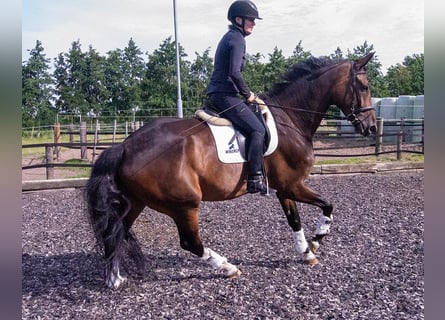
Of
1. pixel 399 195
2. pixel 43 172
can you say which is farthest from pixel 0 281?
pixel 43 172

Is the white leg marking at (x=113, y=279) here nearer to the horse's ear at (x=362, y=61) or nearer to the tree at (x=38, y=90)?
the horse's ear at (x=362, y=61)

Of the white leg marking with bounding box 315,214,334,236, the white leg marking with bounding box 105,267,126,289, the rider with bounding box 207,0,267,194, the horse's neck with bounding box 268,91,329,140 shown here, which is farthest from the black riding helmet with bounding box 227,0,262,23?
the white leg marking with bounding box 105,267,126,289

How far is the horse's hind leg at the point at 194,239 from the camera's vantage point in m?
4.58

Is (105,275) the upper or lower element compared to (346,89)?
lower

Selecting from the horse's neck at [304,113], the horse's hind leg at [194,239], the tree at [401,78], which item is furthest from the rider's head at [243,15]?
the tree at [401,78]

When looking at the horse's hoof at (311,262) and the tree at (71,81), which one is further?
the tree at (71,81)

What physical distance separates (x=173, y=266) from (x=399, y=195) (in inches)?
239

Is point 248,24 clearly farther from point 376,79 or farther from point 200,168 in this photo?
point 376,79

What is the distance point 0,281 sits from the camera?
1.28 meters

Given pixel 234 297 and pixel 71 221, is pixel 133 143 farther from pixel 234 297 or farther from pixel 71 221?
pixel 71 221

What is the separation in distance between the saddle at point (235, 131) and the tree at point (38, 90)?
2869 centimetres

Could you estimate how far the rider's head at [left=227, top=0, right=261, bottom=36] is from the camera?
188 inches

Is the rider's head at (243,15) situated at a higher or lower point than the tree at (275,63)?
lower

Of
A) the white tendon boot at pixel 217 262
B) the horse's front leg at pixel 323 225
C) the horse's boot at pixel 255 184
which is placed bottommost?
the white tendon boot at pixel 217 262
